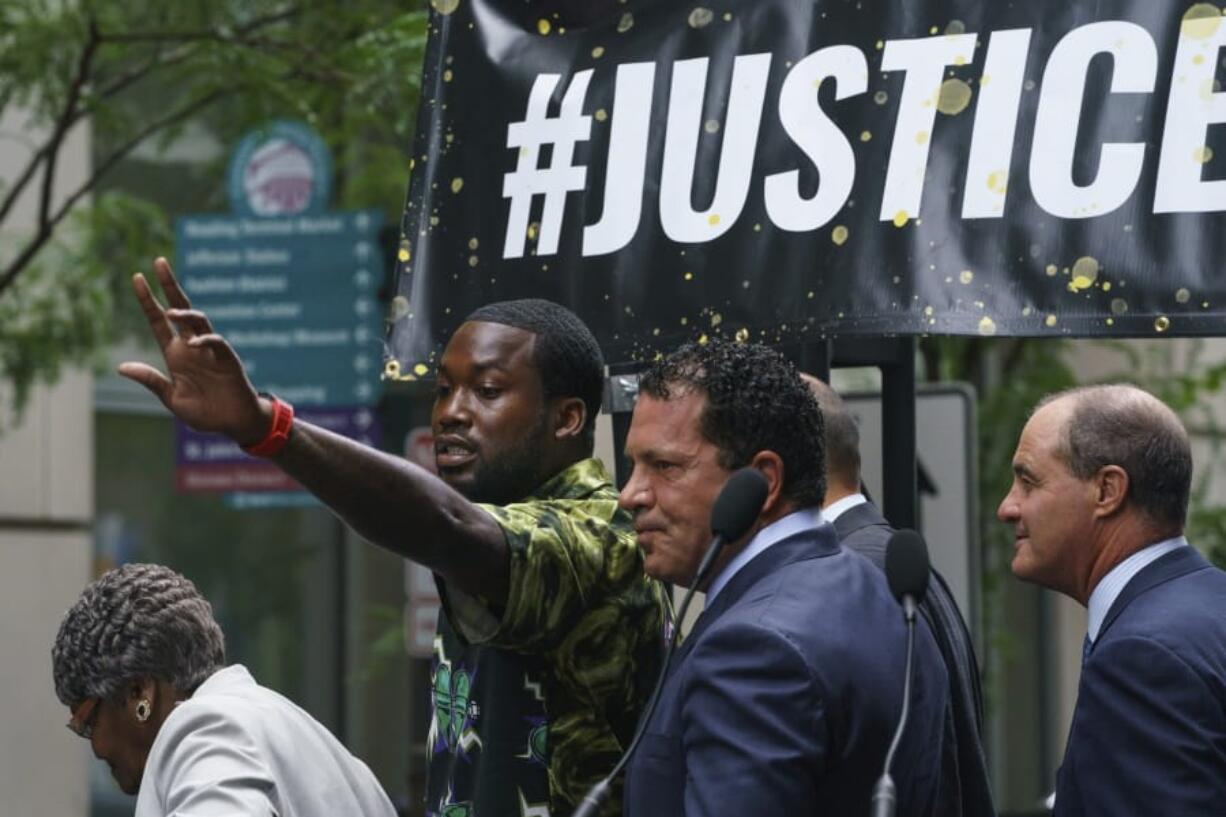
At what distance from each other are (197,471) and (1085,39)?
27.9 feet

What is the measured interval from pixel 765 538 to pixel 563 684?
0.74 m

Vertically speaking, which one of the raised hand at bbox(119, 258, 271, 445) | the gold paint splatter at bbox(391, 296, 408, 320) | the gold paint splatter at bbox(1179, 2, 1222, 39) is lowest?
the raised hand at bbox(119, 258, 271, 445)

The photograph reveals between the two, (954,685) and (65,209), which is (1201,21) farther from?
(65,209)

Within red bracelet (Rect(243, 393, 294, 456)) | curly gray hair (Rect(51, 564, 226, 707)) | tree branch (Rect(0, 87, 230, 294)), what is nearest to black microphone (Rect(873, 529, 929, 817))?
red bracelet (Rect(243, 393, 294, 456))

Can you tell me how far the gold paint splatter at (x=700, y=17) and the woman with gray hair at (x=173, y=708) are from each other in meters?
2.01

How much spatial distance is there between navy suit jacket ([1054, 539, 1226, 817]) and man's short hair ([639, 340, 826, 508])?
74cm

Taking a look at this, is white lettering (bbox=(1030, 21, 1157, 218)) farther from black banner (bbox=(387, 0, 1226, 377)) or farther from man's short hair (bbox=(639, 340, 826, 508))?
man's short hair (bbox=(639, 340, 826, 508))

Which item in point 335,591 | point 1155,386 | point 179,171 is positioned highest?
point 179,171

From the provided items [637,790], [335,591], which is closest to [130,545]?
[335,591]

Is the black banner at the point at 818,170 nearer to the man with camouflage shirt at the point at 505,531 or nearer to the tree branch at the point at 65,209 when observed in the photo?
the man with camouflage shirt at the point at 505,531

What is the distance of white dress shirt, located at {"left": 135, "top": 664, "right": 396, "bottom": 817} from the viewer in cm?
425

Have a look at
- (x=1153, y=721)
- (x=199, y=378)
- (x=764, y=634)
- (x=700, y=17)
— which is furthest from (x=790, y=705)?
(x=700, y=17)

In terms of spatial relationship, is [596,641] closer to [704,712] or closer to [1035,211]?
[704,712]

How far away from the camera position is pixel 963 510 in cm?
826
